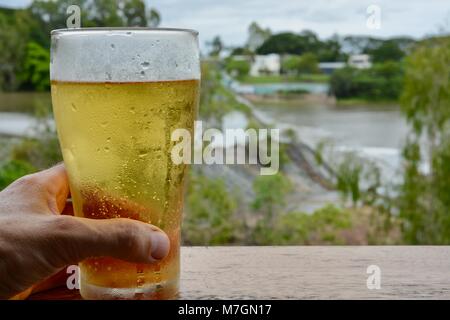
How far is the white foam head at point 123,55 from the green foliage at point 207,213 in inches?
93.1

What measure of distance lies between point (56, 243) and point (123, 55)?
176mm

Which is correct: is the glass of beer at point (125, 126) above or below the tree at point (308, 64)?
above

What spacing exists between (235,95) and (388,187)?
2.69 ft

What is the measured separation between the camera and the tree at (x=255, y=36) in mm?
2770

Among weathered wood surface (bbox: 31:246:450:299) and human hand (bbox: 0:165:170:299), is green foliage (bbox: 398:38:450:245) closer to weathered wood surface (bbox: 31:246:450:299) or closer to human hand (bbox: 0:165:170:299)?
weathered wood surface (bbox: 31:246:450:299)

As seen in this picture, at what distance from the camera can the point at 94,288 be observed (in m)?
0.60

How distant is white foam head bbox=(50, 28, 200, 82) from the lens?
22.5 inches

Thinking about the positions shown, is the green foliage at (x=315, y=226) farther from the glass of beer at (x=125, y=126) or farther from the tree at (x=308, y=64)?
the glass of beer at (x=125, y=126)

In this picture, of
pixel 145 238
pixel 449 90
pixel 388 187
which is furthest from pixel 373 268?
pixel 388 187

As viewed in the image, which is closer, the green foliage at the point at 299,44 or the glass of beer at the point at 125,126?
the glass of beer at the point at 125,126

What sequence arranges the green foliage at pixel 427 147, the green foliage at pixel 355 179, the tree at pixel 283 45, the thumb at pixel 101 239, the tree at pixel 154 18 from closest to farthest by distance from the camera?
1. the thumb at pixel 101 239
2. the tree at pixel 154 18
3. the green foliage at pixel 427 147
4. the tree at pixel 283 45
5. the green foliage at pixel 355 179

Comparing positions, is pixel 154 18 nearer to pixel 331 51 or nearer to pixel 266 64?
pixel 266 64

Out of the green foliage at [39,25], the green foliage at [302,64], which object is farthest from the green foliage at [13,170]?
the green foliage at [302,64]

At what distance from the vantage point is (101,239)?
0.52m
